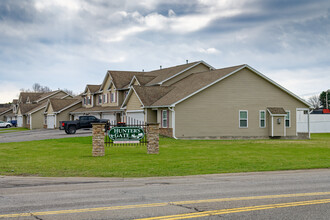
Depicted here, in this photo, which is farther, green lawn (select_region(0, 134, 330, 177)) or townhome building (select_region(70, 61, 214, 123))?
townhome building (select_region(70, 61, 214, 123))

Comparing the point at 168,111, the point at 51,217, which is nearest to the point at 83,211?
the point at 51,217

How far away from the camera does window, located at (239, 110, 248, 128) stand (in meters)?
39.4

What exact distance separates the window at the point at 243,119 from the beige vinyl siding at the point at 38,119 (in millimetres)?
42300

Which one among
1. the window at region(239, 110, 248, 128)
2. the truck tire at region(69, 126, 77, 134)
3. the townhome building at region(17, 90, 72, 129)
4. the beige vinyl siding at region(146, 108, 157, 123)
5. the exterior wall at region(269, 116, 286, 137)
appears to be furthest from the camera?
the townhome building at region(17, 90, 72, 129)

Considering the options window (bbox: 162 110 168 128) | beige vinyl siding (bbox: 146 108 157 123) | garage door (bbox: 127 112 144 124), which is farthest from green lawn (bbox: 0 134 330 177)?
garage door (bbox: 127 112 144 124)

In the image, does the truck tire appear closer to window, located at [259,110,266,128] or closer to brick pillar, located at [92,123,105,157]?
window, located at [259,110,266,128]

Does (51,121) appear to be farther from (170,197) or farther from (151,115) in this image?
(170,197)

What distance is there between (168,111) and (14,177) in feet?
77.7

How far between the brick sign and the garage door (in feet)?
62.2

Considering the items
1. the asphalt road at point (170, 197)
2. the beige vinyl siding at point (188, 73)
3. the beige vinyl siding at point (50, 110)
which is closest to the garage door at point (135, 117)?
the beige vinyl siding at point (188, 73)

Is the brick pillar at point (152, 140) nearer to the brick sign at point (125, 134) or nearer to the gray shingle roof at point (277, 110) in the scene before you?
the brick sign at point (125, 134)

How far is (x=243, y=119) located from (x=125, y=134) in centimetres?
1876

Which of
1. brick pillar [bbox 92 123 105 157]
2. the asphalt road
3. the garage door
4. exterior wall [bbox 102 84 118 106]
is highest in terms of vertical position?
exterior wall [bbox 102 84 118 106]

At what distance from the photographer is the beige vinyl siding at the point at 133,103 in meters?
42.8
